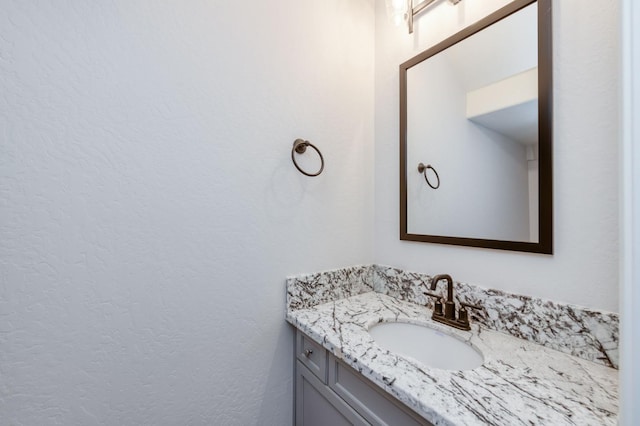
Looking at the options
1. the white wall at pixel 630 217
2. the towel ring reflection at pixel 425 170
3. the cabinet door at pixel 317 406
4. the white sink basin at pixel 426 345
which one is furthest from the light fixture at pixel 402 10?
the cabinet door at pixel 317 406

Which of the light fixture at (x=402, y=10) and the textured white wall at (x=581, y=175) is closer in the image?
the textured white wall at (x=581, y=175)

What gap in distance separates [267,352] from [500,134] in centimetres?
119

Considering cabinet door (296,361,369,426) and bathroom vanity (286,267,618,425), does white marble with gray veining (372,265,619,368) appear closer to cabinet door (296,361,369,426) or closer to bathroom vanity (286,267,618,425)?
bathroom vanity (286,267,618,425)

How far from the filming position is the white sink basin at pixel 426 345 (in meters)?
0.87

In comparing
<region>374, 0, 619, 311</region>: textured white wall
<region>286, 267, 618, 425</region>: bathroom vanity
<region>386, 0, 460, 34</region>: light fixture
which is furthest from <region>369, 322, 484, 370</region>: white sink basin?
<region>386, 0, 460, 34</region>: light fixture

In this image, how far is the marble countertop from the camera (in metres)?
0.54

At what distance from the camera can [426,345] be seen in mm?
982

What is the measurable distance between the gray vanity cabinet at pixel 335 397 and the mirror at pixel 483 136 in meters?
0.62

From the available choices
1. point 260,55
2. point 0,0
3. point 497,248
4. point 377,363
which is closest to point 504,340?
point 497,248

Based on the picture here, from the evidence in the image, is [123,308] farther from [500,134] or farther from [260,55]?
[500,134]

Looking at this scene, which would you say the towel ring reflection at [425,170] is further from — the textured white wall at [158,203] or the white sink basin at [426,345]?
the white sink basin at [426,345]

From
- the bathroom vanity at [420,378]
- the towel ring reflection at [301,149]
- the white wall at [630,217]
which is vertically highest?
the towel ring reflection at [301,149]

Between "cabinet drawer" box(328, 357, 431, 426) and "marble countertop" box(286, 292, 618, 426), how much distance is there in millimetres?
58

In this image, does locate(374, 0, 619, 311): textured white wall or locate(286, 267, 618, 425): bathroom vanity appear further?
locate(374, 0, 619, 311): textured white wall
